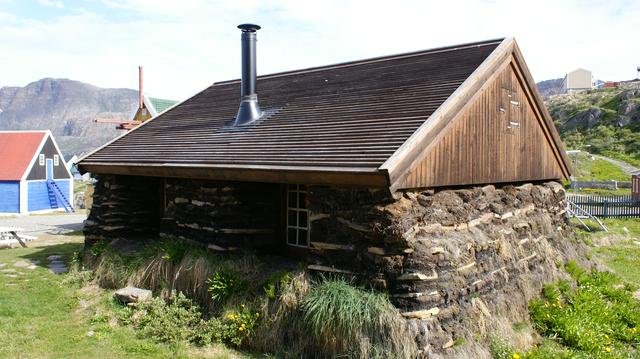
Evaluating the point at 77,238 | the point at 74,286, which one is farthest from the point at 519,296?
the point at 77,238

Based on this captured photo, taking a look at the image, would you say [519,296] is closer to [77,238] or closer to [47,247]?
[47,247]

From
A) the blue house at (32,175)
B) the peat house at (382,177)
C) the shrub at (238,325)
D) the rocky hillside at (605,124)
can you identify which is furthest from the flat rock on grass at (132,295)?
the rocky hillside at (605,124)

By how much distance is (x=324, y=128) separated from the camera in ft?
26.7

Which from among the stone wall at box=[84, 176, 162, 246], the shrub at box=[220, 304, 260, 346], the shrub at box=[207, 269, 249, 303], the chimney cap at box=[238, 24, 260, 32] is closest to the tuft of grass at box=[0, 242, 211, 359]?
the shrub at box=[220, 304, 260, 346]

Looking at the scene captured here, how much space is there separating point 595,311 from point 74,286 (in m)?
9.22

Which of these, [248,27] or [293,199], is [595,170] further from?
[293,199]

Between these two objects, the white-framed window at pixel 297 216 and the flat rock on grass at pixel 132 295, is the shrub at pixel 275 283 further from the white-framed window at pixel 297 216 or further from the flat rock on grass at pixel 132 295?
the flat rock on grass at pixel 132 295

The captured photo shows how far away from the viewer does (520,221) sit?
9.20 m

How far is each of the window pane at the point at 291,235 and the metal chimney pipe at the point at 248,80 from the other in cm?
246

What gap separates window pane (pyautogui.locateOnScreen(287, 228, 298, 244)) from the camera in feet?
29.7

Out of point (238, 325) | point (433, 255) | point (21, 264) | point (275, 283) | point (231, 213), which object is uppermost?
point (231, 213)

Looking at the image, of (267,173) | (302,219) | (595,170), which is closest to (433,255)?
(267,173)

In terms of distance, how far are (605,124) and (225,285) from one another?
56.7m

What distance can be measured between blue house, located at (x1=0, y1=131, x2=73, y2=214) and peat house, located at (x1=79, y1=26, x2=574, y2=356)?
70.7ft
